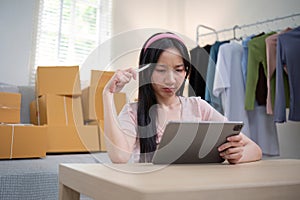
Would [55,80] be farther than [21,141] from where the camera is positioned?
Yes

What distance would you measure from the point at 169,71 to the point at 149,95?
15cm

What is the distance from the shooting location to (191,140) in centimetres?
72

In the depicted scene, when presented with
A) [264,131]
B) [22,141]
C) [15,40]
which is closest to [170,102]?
[22,141]

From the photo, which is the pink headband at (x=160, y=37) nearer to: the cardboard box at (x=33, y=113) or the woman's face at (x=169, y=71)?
the woman's face at (x=169, y=71)

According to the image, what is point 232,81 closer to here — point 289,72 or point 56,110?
point 289,72

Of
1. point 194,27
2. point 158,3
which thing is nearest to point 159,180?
point 194,27

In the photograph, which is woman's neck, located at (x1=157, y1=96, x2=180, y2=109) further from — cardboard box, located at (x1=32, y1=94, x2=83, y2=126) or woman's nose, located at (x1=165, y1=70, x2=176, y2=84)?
cardboard box, located at (x1=32, y1=94, x2=83, y2=126)

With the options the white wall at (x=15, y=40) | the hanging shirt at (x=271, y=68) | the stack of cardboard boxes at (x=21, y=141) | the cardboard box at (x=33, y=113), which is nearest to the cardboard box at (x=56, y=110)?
the cardboard box at (x=33, y=113)

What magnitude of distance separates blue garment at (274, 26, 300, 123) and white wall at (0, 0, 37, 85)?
1.74m

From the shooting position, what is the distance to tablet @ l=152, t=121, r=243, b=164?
27.3 inches

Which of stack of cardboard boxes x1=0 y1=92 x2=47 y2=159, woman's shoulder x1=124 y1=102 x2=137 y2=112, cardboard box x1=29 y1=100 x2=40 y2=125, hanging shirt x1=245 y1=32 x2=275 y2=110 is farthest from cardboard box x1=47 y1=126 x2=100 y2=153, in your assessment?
hanging shirt x1=245 y1=32 x2=275 y2=110

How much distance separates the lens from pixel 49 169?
4.02ft

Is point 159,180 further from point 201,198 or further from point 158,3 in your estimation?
point 158,3

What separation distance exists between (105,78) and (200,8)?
234 cm
